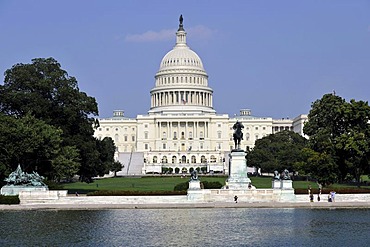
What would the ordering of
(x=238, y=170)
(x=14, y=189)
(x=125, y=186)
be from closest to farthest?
(x=14, y=189) → (x=238, y=170) → (x=125, y=186)

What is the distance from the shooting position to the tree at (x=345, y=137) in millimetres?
61844

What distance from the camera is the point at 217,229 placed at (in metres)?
30.1

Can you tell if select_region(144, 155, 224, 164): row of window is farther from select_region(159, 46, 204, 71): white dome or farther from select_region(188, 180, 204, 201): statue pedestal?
select_region(188, 180, 204, 201): statue pedestal

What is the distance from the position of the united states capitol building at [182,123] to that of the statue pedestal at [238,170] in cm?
10640

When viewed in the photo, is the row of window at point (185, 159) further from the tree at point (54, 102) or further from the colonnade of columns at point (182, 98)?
the tree at point (54, 102)

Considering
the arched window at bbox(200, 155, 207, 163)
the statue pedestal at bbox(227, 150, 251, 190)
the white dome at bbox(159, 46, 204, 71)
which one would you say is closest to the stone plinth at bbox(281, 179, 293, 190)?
the statue pedestal at bbox(227, 150, 251, 190)

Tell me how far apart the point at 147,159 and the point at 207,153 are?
13859 millimetres

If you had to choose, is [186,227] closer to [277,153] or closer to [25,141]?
[25,141]

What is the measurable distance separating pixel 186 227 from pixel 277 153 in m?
73.3

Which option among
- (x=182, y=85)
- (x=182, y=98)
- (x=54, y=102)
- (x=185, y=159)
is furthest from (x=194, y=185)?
(x=182, y=98)

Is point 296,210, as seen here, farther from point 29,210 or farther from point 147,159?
point 147,159

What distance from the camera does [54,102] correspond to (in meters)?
59.1

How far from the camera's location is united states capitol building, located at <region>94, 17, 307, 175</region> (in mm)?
164550

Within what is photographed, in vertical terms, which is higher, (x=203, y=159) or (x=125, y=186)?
(x=203, y=159)
